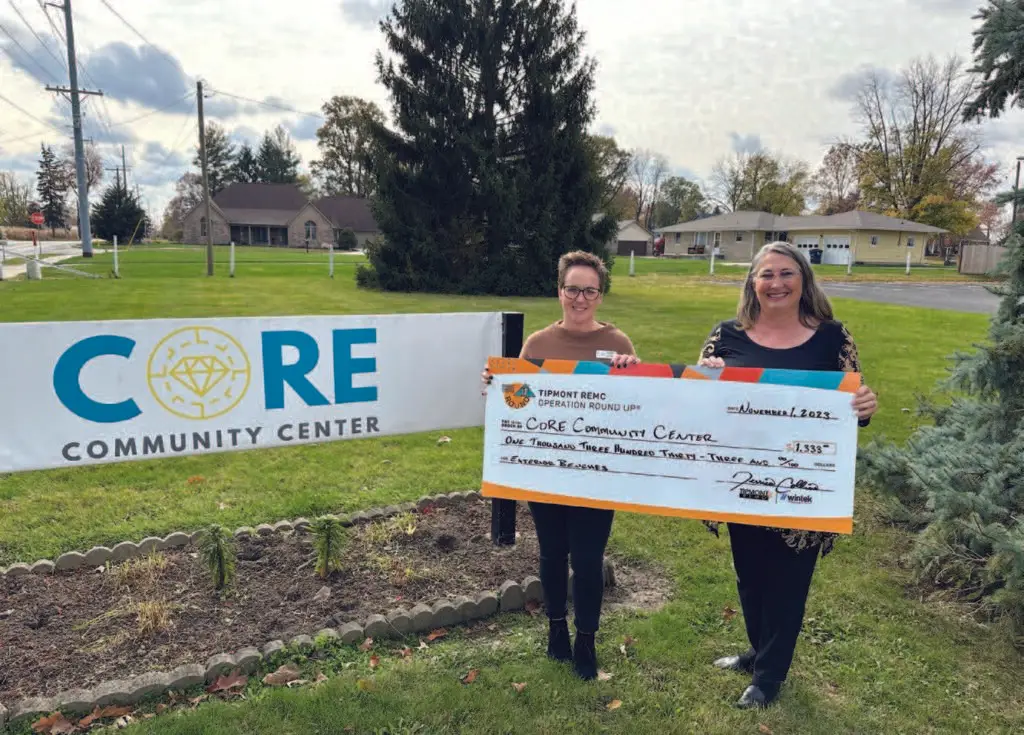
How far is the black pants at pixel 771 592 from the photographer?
2.71 m

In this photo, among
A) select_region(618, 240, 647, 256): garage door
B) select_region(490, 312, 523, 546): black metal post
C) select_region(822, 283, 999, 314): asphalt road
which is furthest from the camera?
select_region(618, 240, 647, 256): garage door

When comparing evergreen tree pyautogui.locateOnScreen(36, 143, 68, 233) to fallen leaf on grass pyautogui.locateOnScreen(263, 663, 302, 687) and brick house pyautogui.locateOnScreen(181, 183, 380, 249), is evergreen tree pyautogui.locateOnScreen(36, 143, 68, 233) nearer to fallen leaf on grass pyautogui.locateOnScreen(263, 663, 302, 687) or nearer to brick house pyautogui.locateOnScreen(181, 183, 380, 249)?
brick house pyautogui.locateOnScreen(181, 183, 380, 249)

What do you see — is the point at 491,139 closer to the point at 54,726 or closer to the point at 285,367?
the point at 285,367

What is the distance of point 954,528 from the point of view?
3625mm

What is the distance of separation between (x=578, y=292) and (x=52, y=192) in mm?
107149

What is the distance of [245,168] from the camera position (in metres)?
89.2

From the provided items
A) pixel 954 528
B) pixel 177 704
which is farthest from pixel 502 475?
pixel 954 528

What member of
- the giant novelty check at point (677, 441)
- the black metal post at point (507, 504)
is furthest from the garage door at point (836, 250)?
the giant novelty check at point (677, 441)

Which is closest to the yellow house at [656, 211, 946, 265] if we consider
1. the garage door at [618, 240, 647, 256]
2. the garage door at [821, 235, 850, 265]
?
the garage door at [821, 235, 850, 265]

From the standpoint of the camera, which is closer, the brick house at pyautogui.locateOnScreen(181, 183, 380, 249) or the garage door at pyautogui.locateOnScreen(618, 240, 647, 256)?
the garage door at pyautogui.locateOnScreen(618, 240, 647, 256)

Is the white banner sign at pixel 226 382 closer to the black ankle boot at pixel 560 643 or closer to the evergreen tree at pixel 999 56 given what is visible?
the black ankle boot at pixel 560 643

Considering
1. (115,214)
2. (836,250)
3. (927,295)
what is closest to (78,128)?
(115,214)

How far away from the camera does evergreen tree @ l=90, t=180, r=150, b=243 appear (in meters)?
58.3

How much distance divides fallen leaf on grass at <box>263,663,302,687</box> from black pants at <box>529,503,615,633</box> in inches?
47.5
